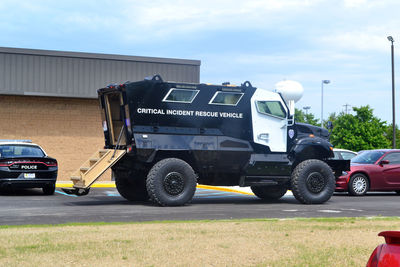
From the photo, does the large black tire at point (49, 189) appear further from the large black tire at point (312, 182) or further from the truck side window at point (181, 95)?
the large black tire at point (312, 182)

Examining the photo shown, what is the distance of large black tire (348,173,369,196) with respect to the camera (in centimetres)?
1984

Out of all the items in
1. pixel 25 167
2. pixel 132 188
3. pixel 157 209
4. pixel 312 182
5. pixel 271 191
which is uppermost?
pixel 25 167

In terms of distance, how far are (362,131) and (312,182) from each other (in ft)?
124

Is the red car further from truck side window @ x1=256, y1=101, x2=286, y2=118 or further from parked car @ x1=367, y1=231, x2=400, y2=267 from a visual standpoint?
parked car @ x1=367, y1=231, x2=400, y2=267

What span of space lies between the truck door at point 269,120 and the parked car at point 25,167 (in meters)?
5.99

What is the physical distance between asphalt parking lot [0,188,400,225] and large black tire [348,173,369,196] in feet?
6.77

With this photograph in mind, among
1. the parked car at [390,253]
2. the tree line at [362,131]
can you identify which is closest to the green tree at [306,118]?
the tree line at [362,131]

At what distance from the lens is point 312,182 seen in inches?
A: 625

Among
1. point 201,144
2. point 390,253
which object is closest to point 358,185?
point 201,144

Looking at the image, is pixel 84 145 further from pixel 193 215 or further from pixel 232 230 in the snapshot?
pixel 232 230

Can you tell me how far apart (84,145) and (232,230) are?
17.2 m

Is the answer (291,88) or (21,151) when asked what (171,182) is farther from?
(291,88)

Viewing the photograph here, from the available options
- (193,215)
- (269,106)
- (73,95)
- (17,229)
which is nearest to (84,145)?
(73,95)

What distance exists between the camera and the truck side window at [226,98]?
1529 centimetres
